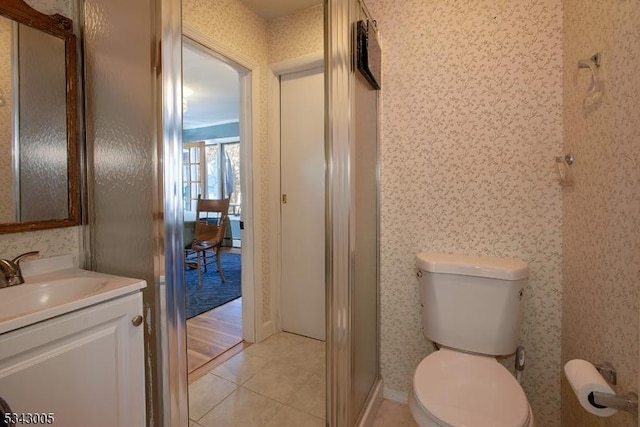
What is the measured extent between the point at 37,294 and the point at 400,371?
169cm

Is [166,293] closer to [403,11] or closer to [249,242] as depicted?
[249,242]

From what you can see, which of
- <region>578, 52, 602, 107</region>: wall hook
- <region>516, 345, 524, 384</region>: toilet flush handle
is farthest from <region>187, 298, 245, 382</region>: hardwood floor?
<region>578, 52, 602, 107</region>: wall hook

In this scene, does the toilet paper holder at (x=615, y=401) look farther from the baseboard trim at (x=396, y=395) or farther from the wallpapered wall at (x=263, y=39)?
the wallpapered wall at (x=263, y=39)

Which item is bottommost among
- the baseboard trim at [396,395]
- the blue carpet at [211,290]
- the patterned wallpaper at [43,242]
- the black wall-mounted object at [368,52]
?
the baseboard trim at [396,395]

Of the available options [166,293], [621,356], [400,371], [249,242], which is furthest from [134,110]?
[400,371]

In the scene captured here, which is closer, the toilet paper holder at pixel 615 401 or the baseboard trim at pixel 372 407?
the toilet paper holder at pixel 615 401

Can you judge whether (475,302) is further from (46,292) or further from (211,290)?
(211,290)

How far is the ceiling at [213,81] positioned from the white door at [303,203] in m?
0.45

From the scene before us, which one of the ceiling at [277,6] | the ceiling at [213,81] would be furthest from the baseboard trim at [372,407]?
the ceiling at [277,6]

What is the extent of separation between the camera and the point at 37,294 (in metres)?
1.00

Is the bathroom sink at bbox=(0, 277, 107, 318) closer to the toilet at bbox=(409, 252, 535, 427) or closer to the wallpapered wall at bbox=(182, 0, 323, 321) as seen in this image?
the toilet at bbox=(409, 252, 535, 427)

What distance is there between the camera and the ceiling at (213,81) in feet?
7.02

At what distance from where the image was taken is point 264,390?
1.80 m

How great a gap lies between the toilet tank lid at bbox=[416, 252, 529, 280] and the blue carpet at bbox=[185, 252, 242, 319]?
1.88 meters
